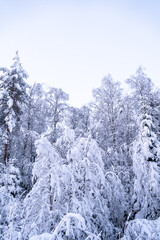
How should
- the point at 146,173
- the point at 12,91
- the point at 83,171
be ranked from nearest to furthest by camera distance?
the point at 83,171, the point at 146,173, the point at 12,91

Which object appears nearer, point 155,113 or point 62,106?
point 155,113

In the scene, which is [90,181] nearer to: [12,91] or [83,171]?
[83,171]

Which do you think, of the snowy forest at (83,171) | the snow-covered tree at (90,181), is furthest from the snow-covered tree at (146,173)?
the snow-covered tree at (90,181)

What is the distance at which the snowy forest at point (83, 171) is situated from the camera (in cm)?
Answer: 412

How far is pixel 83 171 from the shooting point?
5.28m

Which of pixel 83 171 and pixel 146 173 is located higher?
pixel 83 171

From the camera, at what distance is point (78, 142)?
5.93m

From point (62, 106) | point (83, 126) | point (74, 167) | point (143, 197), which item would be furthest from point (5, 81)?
point (143, 197)

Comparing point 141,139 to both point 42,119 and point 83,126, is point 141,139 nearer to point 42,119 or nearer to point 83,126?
point 83,126

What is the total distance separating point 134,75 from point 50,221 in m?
11.4

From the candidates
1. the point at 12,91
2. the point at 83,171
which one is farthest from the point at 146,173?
the point at 12,91

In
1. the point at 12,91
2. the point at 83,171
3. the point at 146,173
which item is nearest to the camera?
the point at 83,171

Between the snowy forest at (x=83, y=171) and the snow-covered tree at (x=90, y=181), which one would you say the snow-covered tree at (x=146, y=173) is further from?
the snow-covered tree at (x=90, y=181)

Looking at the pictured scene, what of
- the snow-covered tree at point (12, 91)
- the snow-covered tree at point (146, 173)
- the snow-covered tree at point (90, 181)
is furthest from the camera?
the snow-covered tree at point (12, 91)
